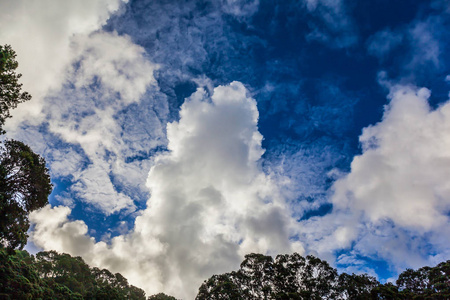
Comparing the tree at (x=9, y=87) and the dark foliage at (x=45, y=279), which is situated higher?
the tree at (x=9, y=87)

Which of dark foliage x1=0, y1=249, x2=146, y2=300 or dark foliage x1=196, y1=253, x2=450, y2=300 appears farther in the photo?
dark foliage x1=196, y1=253, x2=450, y2=300

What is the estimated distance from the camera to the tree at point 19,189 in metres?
22.1

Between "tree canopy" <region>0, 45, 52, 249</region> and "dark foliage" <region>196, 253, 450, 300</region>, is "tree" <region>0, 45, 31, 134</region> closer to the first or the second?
"tree canopy" <region>0, 45, 52, 249</region>

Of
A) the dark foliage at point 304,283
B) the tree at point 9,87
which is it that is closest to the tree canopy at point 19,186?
the tree at point 9,87

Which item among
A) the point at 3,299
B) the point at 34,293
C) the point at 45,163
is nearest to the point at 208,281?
the point at 34,293

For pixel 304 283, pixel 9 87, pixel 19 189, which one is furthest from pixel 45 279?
pixel 304 283

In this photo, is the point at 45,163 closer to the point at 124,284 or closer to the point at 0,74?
the point at 0,74

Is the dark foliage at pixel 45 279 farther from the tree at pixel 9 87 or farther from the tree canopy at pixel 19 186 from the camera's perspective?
the tree at pixel 9 87

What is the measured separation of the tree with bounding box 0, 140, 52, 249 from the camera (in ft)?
72.5

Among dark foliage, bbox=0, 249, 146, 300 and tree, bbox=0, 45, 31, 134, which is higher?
tree, bbox=0, 45, 31, 134

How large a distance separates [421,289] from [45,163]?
1996 inches

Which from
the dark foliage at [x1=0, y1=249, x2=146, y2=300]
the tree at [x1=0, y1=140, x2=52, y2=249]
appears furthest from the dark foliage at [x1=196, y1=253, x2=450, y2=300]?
the tree at [x1=0, y1=140, x2=52, y2=249]

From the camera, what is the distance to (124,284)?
53.8 meters

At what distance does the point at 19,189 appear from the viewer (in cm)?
2356
